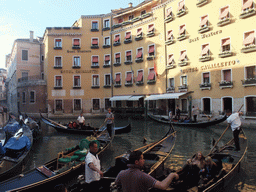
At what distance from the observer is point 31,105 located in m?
23.0

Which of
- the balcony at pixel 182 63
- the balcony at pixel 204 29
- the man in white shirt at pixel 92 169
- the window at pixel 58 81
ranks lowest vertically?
the man in white shirt at pixel 92 169

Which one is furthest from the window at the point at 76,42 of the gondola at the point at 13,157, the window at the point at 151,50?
the gondola at the point at 13,157

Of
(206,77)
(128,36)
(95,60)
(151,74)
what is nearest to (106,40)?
(95,60)

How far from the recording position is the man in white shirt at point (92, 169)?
2.82m

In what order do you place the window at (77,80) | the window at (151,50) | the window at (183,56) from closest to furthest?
the window at (183,56) → the window at (151,50) → the window at (77,80)

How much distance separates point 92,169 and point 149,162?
2389 millimetres

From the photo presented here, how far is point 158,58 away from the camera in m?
18.8

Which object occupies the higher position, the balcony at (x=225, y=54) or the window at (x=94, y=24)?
the window at (x=94, y=24)

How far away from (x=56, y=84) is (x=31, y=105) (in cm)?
374

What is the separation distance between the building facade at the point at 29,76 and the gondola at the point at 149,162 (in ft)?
63.0

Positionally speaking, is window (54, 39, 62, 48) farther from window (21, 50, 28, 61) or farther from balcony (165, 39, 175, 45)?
balcony (165, 39, 175, 45)

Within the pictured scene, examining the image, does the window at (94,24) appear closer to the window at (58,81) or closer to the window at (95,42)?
the window at (95,42)

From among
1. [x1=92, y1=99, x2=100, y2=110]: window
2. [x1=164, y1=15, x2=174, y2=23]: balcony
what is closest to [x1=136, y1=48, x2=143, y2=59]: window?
[x1=164, y1=15, x2=174, y2=23]: balcony

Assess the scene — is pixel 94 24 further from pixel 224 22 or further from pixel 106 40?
pixel 224 22
